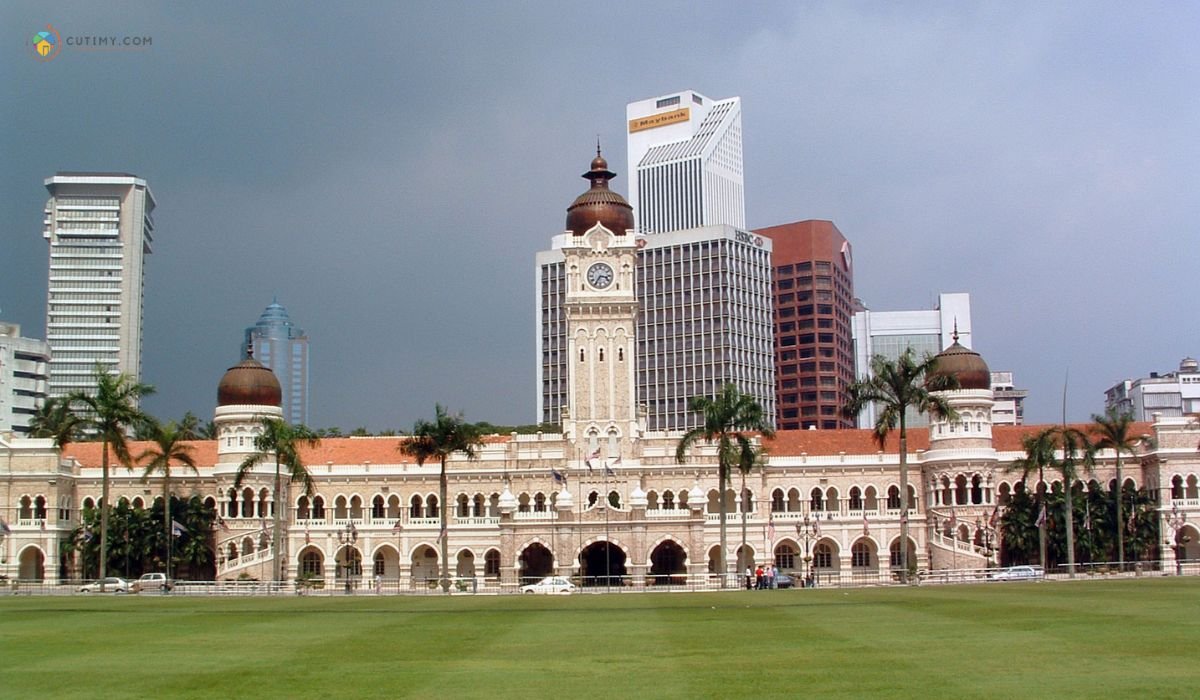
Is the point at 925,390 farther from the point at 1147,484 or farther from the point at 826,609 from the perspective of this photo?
the point at 826,609

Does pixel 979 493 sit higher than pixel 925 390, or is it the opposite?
pixel 925 390

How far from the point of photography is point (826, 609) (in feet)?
145

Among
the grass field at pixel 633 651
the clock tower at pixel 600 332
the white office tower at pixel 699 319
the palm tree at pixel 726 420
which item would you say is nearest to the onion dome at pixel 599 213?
the clock tower at pixel 600 332

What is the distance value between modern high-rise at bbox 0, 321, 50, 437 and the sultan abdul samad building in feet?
249

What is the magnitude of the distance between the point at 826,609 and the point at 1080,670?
18.5m

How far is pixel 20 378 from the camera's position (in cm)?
18000

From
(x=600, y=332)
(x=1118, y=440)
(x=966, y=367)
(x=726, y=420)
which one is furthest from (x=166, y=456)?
(x=1118, y=440)

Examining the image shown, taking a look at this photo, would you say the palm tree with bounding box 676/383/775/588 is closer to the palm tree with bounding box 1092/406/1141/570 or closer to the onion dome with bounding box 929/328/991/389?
the onion dome with bounding box 929/328/991/389

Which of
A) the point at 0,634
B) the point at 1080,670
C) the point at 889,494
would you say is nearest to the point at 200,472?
the point at 889,494

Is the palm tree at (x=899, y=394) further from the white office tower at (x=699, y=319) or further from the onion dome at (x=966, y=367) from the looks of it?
the white office tower at (x=699, y=319)

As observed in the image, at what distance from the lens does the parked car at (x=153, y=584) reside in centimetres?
7649

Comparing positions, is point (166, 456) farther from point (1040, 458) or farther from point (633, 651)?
point (633, 651)

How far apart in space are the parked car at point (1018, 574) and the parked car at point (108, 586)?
48779mm

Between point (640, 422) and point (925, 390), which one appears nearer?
point (925, 390)
